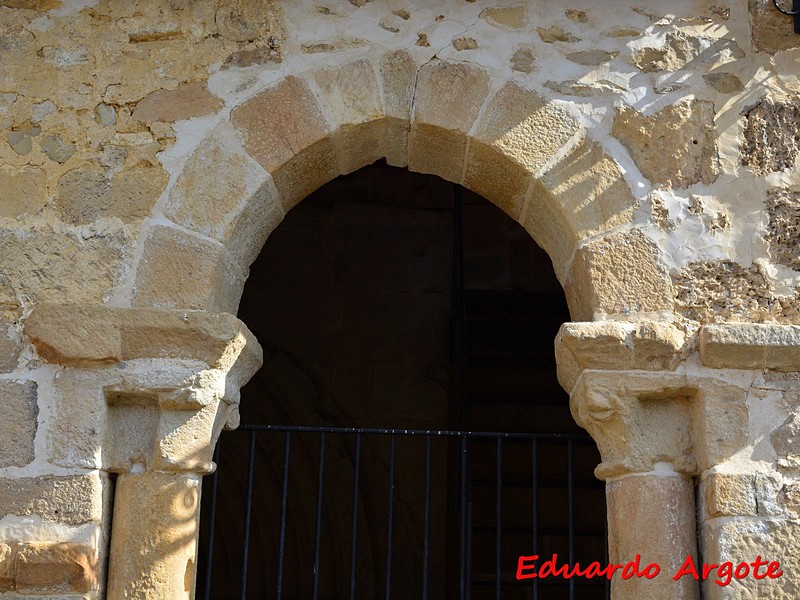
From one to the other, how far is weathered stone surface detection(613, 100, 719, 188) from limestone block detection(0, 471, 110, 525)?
1.95 m

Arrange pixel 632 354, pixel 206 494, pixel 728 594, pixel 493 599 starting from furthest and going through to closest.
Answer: pixel 206 494 → pixel 493 599 → pixel 632 354 → pixel 728 594

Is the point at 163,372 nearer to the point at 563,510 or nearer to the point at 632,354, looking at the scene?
the point at 632,354

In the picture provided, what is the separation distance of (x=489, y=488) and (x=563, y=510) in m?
0.43

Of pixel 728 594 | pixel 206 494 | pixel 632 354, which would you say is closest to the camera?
pixel 728 594

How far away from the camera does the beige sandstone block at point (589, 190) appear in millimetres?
3256

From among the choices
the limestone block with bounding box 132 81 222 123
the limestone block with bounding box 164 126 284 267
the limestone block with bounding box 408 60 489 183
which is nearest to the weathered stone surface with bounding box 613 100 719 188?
the limestone block with bounding box 408 60 489 183

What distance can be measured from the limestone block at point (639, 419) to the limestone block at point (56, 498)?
1460 mm

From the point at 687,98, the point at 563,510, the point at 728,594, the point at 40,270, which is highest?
the point at 687,98

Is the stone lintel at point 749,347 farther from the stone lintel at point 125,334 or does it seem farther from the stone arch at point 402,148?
the stone lintel at point 125,334

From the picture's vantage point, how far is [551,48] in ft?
11.3

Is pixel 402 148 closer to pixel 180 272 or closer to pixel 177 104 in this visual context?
pixel 177 104

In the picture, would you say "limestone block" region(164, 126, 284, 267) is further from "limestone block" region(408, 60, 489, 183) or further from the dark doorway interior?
the dark doorway interior

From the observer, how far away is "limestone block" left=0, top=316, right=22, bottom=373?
3.12m

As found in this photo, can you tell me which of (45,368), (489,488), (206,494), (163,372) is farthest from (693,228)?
(206,494)
